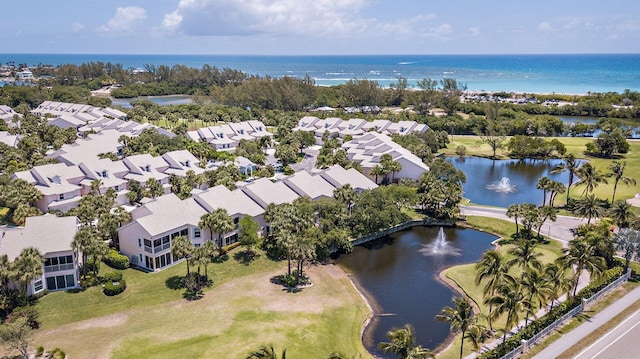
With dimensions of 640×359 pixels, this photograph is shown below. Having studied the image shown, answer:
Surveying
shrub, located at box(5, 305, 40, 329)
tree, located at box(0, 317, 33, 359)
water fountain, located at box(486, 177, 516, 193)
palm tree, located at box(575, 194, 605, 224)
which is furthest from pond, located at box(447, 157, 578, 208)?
tree, located at box(0, 317, 33, 359)

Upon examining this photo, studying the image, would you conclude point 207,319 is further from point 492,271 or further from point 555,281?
point 555,281

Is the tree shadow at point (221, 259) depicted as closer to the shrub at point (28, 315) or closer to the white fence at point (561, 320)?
the shrub at point (28, 315)

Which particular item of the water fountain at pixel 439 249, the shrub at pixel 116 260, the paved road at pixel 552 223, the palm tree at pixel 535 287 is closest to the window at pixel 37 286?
the shrub at pixel 116 260

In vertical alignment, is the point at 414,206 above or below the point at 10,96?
below

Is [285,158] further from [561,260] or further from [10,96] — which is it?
[10,96]

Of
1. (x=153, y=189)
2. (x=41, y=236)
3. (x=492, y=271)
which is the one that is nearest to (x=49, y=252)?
(x=41, y=236)

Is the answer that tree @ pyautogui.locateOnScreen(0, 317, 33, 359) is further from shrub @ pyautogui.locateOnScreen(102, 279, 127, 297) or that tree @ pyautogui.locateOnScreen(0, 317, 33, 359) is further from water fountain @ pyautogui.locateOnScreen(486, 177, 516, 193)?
water fountain @ pyautogui.locateOnScreen(486, 177, 516, 193)

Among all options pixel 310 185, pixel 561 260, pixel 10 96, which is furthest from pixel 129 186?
pixel 10 96
